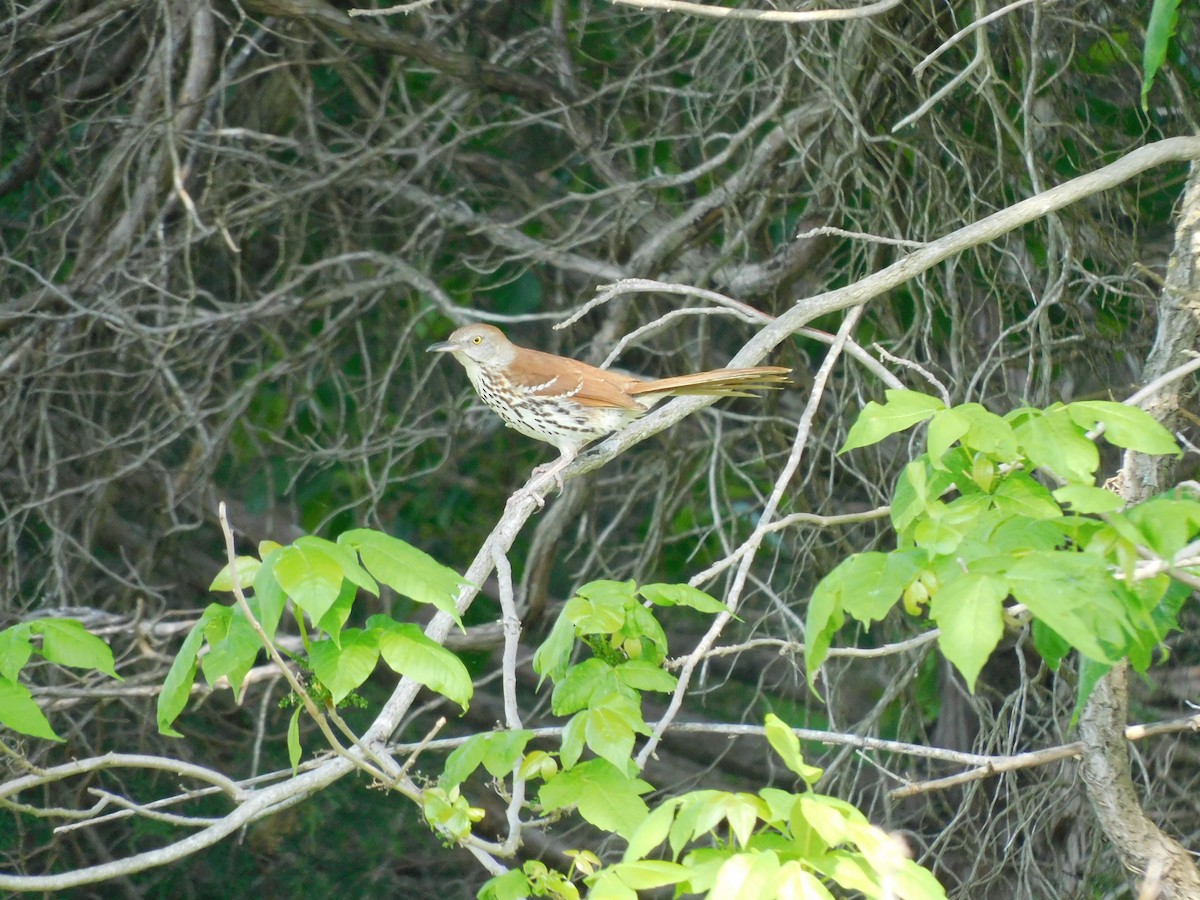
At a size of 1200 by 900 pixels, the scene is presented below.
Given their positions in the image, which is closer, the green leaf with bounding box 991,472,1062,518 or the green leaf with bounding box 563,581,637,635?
the green leaf with bounding box 991,472,1062,518

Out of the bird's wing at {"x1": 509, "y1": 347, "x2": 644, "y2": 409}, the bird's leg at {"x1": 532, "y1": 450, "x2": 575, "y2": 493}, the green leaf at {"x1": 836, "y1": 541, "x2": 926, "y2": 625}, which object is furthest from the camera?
the bird's wing at {"x1": 509, "y1": 347, "x2": 644, "y2": 409}

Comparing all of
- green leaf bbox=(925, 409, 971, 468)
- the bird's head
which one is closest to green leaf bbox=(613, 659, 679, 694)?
green leaf bbox=(925, 409, 971, 468)

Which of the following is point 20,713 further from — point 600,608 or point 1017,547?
point 1017,547

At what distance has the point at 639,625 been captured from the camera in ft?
6.48

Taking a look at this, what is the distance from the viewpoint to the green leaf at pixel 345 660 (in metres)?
1.75

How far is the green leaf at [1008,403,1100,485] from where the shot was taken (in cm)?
164

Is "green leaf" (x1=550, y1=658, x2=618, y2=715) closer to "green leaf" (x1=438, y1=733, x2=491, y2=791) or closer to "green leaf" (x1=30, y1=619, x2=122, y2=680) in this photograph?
"green leaf" (x1=438, y1=733, x2=491, y2=791)

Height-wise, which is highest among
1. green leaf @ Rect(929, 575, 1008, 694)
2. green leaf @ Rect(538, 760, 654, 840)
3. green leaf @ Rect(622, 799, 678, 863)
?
green leaf @ Rect(929, 575, 1008, 694)

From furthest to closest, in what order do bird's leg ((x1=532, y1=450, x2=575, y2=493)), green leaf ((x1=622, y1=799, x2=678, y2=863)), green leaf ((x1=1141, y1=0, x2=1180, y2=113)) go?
1. bird's leg ((x1=532, y1=450, x2=575, y2=493))
2. green leaf ((x1=1141, y1=0, x2=1180, y2=113))
3. green leaf ((x1=622, y1=799, x2=678, y2=863))

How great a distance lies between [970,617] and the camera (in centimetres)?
138

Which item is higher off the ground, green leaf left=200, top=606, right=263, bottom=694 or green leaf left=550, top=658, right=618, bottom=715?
green leaf left=200, top=606, right=263, bottom=694

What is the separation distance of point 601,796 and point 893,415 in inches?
24.6

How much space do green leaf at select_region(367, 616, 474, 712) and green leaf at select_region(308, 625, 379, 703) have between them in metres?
0.02

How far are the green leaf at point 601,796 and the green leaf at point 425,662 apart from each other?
0.54ft
